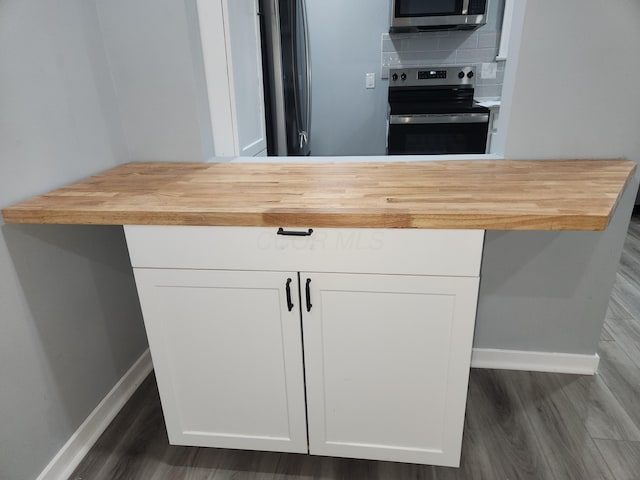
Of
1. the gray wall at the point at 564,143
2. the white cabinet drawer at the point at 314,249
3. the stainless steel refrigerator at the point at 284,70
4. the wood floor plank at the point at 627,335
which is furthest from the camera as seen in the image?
the stainless steel refrigerator at the point at 284,70

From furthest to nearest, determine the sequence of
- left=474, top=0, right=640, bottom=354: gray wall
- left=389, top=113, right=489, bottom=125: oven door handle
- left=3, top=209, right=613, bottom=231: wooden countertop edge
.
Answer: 1. left=389, top=113, right=489, bottom=125: oven door handle
2. left=474, top=0, right=640, bottom=354: gray wall
3. left=3, top=209, right=613, bottom=231: wooden countertop edge

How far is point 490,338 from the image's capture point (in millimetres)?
1753

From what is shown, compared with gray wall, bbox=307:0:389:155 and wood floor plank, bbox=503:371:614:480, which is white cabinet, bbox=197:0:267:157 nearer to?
wood floor plank, bbox=503:371:614:480

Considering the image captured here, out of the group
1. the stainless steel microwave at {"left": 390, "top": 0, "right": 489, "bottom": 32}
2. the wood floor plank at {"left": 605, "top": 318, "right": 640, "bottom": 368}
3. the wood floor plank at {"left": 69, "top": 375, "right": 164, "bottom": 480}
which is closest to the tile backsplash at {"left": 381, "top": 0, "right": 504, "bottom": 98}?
the stainless steel microwave at {"left": 390, "top": 0, "right": 489, "bottom": 32}

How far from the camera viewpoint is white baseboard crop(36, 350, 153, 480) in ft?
4.37

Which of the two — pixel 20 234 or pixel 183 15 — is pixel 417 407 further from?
pixel 183 15

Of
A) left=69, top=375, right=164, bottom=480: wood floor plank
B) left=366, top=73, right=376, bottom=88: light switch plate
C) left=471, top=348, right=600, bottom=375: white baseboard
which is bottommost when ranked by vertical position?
left=69, top=375, right=164, bottom=480: wood floor plank

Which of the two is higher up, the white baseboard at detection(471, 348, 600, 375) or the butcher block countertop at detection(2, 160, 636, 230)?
the butcher block countertop at detection(2, 160, 636, 230)

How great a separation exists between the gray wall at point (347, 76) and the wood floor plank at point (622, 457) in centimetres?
287

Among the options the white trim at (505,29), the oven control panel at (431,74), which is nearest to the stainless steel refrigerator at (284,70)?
the oven control panel at (431,74)

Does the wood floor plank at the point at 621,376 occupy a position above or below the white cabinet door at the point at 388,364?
below

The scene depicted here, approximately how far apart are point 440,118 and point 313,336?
211cm

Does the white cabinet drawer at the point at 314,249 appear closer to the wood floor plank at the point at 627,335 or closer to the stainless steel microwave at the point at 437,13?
the wood floor plank at the point at 627,335

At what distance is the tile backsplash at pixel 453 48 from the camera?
3377 mm
